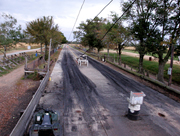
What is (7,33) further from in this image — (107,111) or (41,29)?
(107,111)

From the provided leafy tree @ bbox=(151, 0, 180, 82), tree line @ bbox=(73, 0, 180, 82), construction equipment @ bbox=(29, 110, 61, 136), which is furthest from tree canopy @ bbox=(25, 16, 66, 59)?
construction equipment @ bbox=(29, 110, 61, 136)

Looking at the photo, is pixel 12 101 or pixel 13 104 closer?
pixel 13 104

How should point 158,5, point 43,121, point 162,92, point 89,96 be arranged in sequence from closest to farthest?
point 43,121 < point 89,96 < point 162,92 < point 158,5

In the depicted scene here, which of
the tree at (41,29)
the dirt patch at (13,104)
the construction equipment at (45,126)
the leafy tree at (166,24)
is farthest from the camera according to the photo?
the tree at (41,29)

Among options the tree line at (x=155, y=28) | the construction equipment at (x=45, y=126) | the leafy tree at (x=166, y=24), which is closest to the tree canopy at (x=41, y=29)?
the tree line at (x=155, y=28)

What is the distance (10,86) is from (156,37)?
59.6ft

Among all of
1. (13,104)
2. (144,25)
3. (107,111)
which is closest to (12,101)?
(13,104)

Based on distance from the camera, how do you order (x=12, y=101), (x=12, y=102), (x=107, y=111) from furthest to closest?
(x=12, y=101) → (x=12, y=102) → (x=107, y=111)

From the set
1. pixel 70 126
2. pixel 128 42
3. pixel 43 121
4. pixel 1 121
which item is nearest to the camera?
pixel 43 121

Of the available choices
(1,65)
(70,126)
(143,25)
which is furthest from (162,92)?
(1,65)

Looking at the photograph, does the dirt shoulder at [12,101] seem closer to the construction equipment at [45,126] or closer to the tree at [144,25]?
the construction equipment at [45,126]

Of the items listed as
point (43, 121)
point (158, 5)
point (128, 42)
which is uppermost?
point (158, 5)

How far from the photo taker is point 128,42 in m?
25.0

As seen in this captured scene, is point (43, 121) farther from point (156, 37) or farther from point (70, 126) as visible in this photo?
point (156, 37)
